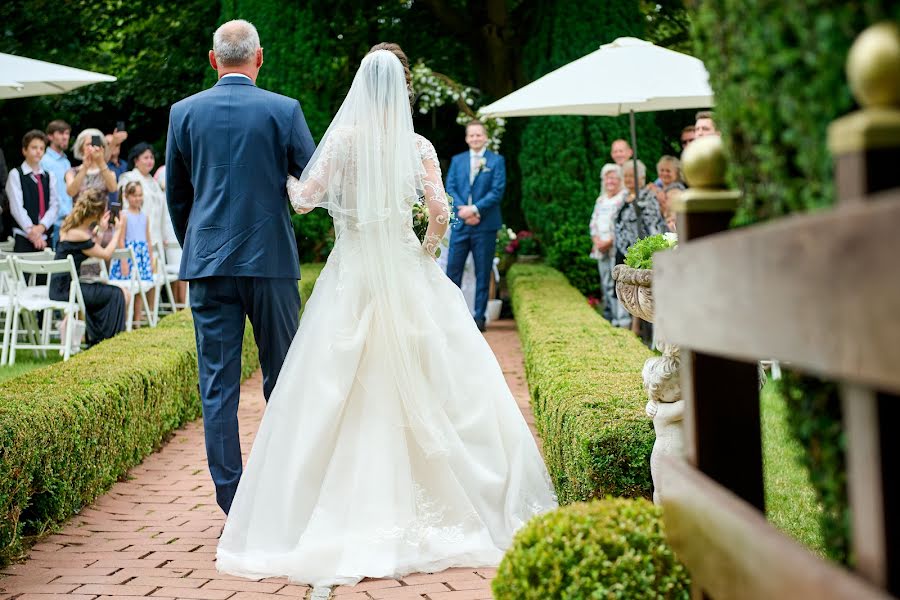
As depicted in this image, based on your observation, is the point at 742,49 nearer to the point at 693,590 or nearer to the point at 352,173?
the point at 693,590

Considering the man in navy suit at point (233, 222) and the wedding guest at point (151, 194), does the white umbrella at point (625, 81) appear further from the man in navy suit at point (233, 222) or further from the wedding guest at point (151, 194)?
the man in navy suit at point (233, 222)

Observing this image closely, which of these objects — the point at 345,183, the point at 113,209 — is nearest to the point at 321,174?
the point at 345,183

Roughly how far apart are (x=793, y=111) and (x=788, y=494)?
405cm

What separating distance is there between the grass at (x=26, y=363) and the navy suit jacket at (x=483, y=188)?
458 centimetres

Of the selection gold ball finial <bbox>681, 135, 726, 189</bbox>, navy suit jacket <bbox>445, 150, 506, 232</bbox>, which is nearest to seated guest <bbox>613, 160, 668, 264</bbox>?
navy suit jacket <bbox>445, 150, 506, 232</bbox>

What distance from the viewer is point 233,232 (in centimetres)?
502

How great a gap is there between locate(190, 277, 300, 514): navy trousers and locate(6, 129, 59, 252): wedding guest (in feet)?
23.8

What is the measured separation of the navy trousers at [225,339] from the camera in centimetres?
509

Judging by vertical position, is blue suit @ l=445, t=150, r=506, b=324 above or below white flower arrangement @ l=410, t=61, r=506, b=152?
below

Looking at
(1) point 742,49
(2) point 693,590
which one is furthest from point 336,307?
(1) point 742,49

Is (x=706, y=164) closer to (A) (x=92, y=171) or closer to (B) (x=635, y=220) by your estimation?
(B) (x=635, y=220)

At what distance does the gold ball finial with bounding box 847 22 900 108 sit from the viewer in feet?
4.32

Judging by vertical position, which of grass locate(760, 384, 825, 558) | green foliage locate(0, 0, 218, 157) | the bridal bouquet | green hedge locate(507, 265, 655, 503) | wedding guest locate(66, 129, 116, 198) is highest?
green foliage locate(0, 0, 218, 157)

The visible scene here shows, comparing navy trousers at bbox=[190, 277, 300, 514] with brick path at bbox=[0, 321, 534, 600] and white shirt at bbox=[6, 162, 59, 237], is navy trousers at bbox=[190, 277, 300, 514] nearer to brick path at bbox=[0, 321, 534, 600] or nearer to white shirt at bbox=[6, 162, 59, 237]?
brick path at bbox=[0, 321, 534, 600]
